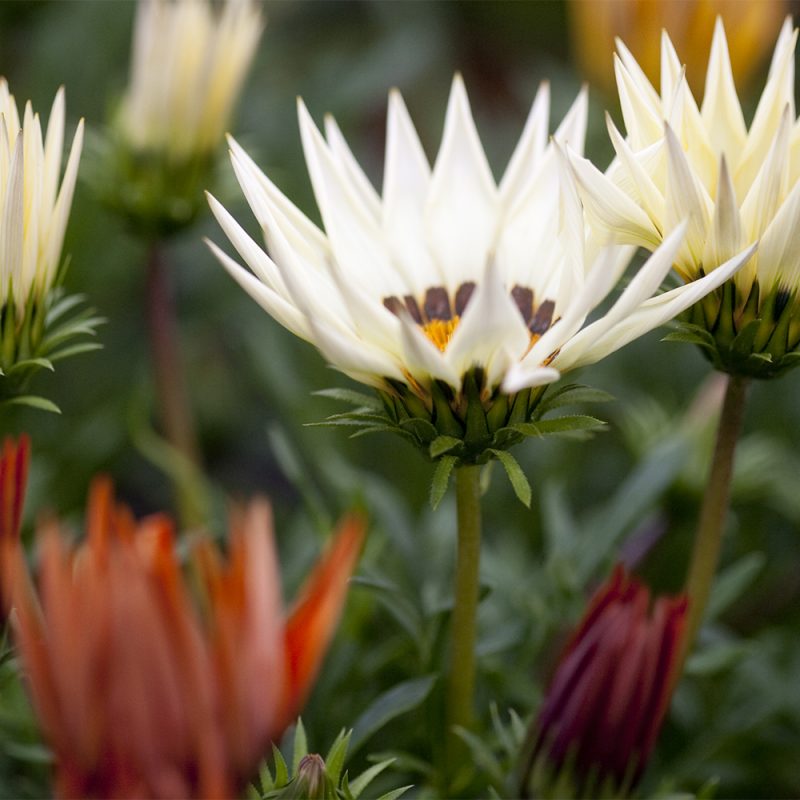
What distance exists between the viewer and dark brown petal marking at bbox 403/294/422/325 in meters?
0.61

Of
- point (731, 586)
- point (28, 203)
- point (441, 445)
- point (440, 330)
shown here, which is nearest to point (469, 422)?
point (441, 445)

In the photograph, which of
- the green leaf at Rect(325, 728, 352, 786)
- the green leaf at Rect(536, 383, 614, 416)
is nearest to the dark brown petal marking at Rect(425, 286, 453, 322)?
the green leaf at Rect(536, 383, 614, 416)

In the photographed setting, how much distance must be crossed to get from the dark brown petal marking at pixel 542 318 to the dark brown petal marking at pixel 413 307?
0.21 ft

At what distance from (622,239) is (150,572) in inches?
10.5

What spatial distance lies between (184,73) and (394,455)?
44cm

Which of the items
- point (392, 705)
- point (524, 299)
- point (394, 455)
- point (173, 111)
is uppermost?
point (173, 111)

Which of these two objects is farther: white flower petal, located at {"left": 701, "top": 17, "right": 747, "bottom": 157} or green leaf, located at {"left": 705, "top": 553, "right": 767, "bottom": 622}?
green leaf, located at {"left": 705, "top": 553, "right": 767, "bottom": 622}

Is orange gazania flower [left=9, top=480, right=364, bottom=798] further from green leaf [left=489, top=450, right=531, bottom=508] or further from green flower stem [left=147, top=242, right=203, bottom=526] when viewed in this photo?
green flower stem [left=147, top=242, right=203, bottom=526]

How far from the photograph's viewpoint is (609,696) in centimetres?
51

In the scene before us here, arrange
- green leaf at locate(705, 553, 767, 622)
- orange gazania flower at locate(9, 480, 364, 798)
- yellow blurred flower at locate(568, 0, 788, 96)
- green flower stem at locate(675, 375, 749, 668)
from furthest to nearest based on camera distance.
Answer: yellow blurred flower at locate(568, 0, 788, 96)
green leaf at locate(705, 553, 767, 622)
green flower stem at locate(675, 375, 749, 668)
orange gazania flower at locate(9, 480, 364, 798)

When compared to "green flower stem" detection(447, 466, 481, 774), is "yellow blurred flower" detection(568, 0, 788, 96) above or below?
above

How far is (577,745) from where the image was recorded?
0.53 meters

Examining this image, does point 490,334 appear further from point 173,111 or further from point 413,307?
point 173,111

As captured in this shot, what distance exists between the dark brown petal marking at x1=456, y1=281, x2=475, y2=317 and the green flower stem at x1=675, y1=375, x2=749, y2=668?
146 millimetres
